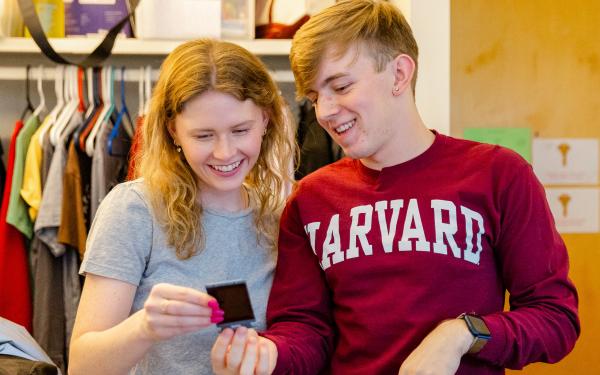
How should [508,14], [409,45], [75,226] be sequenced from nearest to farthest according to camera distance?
[409,45], [75,226], [508,14]

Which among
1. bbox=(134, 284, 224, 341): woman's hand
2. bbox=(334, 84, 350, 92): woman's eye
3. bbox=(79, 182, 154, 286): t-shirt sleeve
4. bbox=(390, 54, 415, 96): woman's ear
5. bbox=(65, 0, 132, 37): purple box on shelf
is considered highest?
bbox=(65, 0, 132, 37): purple box on shelf

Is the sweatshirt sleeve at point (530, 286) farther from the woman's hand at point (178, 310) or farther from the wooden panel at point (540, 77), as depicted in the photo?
the wooden panel at point (540, 77)

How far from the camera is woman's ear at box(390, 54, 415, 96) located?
4.25ft

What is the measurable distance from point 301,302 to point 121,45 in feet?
4.37

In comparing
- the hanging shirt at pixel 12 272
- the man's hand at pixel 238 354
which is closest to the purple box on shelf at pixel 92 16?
the hanging shirt at pixel 12 272

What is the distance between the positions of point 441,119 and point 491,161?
0.99m

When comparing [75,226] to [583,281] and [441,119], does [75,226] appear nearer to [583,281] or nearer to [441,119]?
[441,119]

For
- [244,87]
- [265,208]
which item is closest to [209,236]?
[265,208]

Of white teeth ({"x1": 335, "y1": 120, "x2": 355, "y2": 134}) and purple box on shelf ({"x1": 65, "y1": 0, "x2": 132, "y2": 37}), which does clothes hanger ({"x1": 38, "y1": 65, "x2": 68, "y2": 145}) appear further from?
white teeth ({"x1": 335, "y1": 120, "x2": 355, "y2": 134})

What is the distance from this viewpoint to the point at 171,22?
2.25m

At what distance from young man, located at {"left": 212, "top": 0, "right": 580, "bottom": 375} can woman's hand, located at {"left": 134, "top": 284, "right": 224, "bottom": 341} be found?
111mm

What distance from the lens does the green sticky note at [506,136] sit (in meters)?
2.39

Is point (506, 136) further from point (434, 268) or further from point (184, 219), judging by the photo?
point (184, 219)

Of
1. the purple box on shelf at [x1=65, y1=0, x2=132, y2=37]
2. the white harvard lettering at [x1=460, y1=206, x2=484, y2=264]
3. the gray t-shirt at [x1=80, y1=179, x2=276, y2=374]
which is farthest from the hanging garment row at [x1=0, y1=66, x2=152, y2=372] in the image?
the white harvard lettering at [x1=460, y1=206, x2=484, y2=264]
